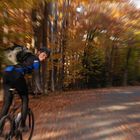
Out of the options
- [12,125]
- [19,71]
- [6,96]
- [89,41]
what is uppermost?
[89,41]

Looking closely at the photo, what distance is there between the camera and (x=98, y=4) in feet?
105

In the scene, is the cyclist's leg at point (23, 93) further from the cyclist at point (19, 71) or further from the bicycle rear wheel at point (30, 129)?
the bicycle rear wheel at point (30, 129)

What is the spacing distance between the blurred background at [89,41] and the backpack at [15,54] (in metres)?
12.0

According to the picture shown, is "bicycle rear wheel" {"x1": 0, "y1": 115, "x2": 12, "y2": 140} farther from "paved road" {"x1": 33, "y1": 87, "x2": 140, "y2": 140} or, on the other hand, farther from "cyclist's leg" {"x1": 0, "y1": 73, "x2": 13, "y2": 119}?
"paved road" {"x1": 33, "y1": 87, "x2": 140, "y2": 140}

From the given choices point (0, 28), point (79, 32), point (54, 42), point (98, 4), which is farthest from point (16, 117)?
point (79, 32)

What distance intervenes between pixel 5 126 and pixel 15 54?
4.02 feet

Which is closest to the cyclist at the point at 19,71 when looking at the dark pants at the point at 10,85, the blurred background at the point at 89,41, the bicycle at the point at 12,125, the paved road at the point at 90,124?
the dark pants at the point at 10,85

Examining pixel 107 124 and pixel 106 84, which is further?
pixel 106 84

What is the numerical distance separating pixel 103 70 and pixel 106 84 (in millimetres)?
1727

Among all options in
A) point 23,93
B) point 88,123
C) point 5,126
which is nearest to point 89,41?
point 88,123

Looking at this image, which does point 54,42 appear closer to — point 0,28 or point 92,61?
point 92,61

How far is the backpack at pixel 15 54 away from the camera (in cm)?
674

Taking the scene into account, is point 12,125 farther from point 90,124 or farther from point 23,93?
point 90,124

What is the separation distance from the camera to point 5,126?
6.58m
